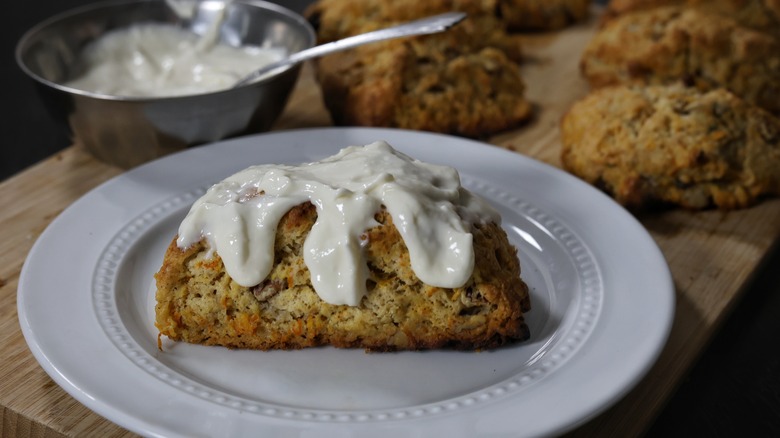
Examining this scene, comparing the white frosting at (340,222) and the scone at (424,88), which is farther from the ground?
the white frosting at (340,222)

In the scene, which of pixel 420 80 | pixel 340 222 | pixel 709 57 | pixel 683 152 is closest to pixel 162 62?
pixel 420 80

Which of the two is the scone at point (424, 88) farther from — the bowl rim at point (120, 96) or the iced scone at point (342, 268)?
the iced scone at point (342, 268)

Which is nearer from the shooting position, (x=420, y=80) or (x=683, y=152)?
(x=683, y=152)

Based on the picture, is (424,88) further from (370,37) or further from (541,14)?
(541,14)

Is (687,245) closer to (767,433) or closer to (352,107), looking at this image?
(767,433)

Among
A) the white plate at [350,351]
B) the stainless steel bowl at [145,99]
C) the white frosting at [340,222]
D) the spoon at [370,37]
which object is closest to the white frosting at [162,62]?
the stainless steel bowl at [145,99]

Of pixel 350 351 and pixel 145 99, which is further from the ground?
pixel 145 99

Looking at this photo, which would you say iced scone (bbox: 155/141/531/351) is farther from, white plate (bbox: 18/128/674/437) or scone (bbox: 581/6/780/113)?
scone (bbox: 581/6/780/113)
